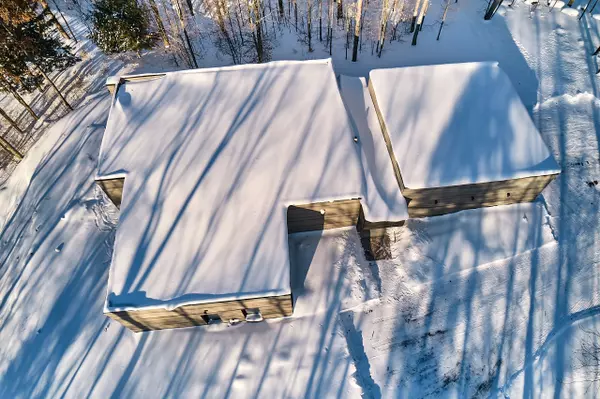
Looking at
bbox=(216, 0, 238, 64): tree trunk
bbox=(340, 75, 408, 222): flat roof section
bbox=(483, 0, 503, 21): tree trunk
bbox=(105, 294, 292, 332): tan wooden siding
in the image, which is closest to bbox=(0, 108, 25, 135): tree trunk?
bbox=(216, 0, 238, 64): tree trunk

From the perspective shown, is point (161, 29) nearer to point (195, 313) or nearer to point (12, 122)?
point (12, 122)

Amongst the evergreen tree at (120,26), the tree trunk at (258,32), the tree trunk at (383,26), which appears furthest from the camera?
the tree trunk at (258,32)

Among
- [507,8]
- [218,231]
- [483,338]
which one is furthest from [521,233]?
[507,8]

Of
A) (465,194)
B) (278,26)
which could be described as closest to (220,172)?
(465,194)

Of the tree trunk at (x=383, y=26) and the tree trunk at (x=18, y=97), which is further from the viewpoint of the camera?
the tree trunk at (x=383, y=26)

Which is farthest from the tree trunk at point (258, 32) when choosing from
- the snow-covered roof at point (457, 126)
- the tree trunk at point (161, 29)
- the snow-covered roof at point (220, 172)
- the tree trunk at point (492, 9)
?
the tree trunk at point (492, 9)

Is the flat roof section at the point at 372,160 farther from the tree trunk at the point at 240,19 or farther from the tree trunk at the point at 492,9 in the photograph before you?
the tree trunk at the point at 492,9
